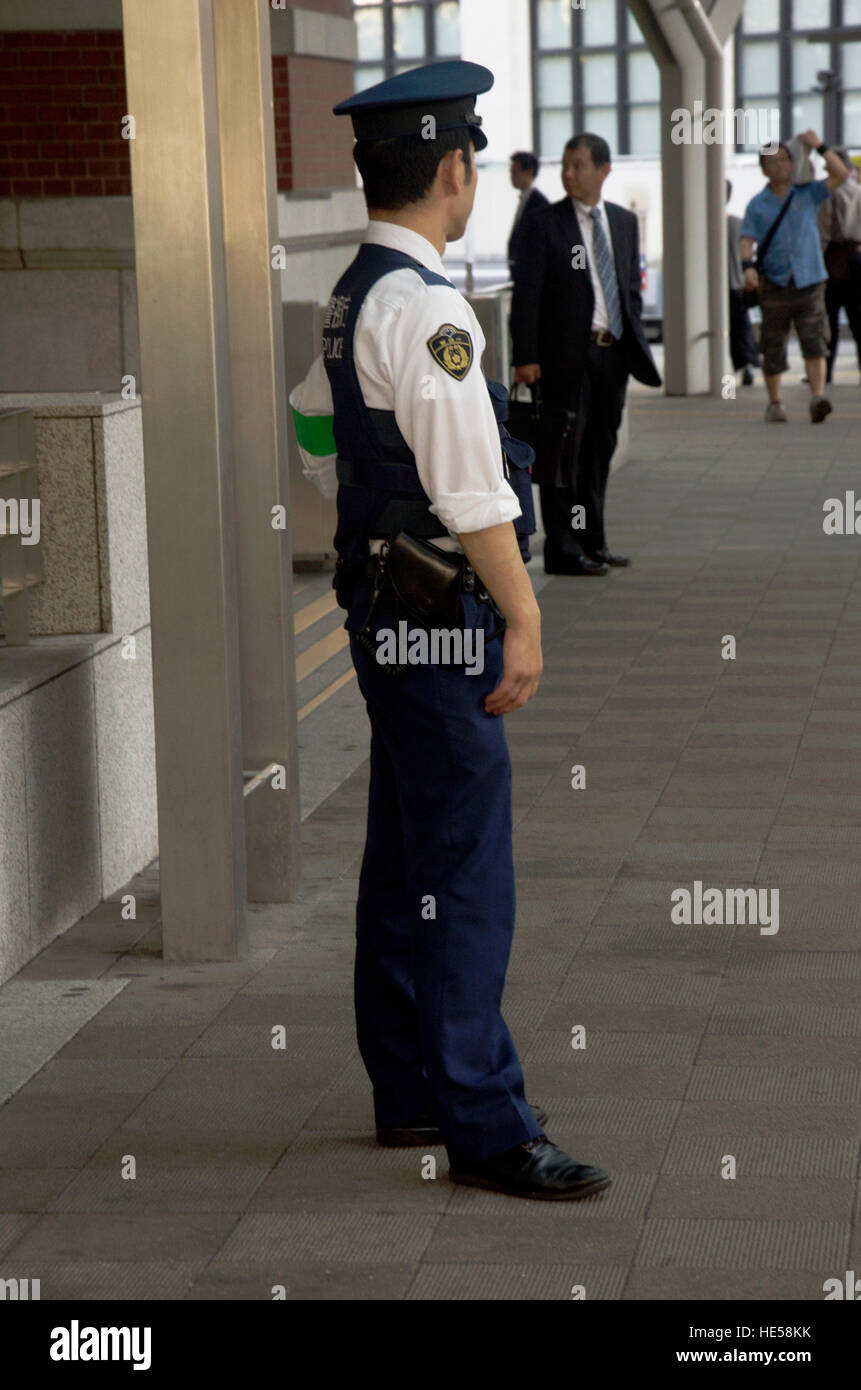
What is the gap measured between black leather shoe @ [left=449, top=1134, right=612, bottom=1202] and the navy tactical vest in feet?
3.43

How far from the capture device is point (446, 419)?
342 cm

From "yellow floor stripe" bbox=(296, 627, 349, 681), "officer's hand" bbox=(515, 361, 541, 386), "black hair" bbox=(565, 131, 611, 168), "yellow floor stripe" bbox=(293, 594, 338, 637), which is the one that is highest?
"black hair" bbox=(565, 131, 611, 168)

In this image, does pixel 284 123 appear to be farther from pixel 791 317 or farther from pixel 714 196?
pixel 714 196

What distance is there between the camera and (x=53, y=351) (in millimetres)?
11484

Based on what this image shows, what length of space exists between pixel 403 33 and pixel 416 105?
47.0m

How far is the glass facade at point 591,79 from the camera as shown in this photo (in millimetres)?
46094

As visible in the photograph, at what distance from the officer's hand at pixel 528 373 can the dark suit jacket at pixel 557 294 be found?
0.15 feet

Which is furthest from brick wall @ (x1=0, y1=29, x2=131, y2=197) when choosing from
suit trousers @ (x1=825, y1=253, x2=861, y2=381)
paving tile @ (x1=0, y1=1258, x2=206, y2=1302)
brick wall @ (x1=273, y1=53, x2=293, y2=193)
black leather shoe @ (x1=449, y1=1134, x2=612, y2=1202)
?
suit trousers @ (x1=825, y1=253, x2=861, y2=381)

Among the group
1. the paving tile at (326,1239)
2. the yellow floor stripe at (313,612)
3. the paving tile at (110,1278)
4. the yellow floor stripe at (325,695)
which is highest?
the yellow floor stripe at (313,612)

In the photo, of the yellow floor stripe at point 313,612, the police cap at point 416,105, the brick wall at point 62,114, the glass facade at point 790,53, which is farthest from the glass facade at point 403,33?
the police cap at point 416,105

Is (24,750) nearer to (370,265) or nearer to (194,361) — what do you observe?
(194,361)

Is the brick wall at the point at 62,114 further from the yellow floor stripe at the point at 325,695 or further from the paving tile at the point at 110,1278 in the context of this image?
the paving tile at the point at 110,1278

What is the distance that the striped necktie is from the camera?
991 centimetres

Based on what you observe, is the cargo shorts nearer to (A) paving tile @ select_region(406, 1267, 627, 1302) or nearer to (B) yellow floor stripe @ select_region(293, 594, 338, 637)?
(B) yellow floor stripe @ select_region(293, 594, 338, 637)
